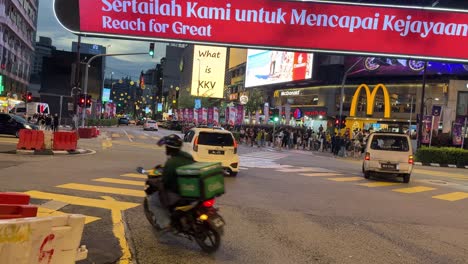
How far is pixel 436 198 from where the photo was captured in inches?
565

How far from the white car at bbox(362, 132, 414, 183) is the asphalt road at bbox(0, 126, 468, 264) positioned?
2.12 ft

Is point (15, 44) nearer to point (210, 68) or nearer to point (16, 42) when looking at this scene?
point (16, 42)

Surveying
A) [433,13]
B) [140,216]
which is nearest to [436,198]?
[433,13]

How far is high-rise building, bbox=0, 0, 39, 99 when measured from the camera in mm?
64944

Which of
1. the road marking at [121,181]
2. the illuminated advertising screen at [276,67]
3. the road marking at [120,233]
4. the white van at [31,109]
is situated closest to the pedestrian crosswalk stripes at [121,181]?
the road marking at [121,181]

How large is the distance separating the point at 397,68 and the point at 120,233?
184 ft

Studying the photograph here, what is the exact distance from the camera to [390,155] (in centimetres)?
1798

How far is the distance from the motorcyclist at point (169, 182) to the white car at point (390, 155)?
1264cm

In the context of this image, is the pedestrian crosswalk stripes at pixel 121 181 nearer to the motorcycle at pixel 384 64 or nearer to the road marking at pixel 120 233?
the road marking at pixel 120 233

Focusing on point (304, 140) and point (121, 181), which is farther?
point (304, 140)

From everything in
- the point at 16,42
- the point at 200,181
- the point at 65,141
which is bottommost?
the point at 65,141

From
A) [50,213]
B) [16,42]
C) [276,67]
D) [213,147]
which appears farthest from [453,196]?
[16,42]

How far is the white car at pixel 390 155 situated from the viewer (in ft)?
58.5

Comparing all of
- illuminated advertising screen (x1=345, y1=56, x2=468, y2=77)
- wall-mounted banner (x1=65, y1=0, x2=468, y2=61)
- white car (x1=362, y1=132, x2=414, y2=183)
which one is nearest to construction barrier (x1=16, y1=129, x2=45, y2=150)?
wall-mounted banner (x1=65, y1=0, x2=468, y2=61)
